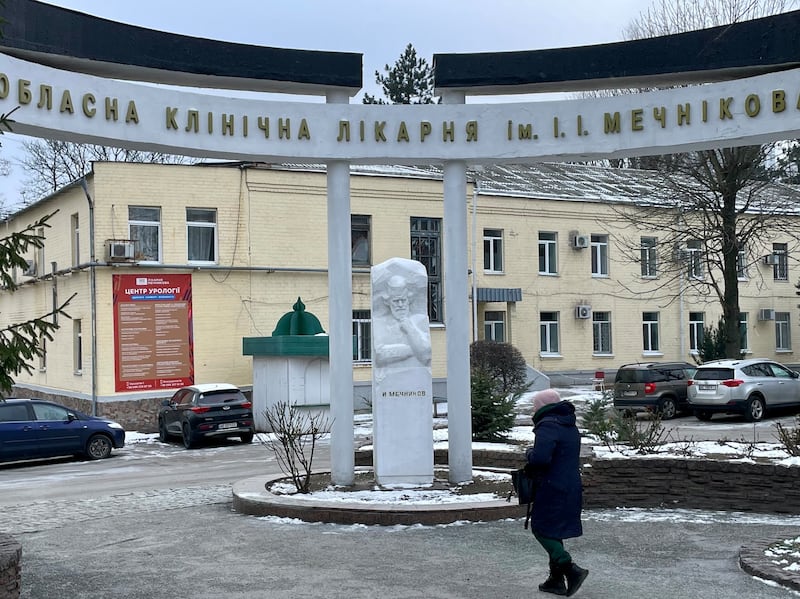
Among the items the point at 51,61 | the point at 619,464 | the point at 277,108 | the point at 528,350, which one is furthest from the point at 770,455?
the point at 528,350

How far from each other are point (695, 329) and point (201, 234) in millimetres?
21423

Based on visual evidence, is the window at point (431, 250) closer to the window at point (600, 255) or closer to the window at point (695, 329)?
the window at point (600, 255)

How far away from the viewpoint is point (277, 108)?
1223cm

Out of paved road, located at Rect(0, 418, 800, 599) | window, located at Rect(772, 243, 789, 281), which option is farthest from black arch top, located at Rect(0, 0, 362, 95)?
window, located at Rect(772, 243, 789, 281)

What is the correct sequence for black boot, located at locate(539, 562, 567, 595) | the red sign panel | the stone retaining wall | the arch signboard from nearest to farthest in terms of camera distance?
the stone retaining wall
black boot, located at locate(539, 562, 567, 595)
the arch signboard
the red sign panel

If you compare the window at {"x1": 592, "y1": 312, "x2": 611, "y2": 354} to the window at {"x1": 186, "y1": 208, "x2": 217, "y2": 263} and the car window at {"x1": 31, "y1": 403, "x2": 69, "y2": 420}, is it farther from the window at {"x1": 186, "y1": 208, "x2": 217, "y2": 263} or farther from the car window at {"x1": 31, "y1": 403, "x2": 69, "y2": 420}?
the car window at {"x1": 31, "y1": 403, "x2": 69, "y2": 420}

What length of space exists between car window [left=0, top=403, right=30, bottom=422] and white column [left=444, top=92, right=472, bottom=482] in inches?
478

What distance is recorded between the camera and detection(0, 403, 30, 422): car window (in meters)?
21.2

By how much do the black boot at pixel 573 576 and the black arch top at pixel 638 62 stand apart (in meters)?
6.59

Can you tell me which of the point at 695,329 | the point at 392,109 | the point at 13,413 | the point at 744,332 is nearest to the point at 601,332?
the point at 695,329

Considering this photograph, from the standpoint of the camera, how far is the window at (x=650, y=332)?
3978cm

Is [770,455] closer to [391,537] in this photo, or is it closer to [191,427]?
[391,537]

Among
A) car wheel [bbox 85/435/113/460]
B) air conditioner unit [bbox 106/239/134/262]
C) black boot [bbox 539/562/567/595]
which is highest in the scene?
air conditioner unit [bbox 106/239/134/262]

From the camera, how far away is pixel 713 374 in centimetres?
2650
